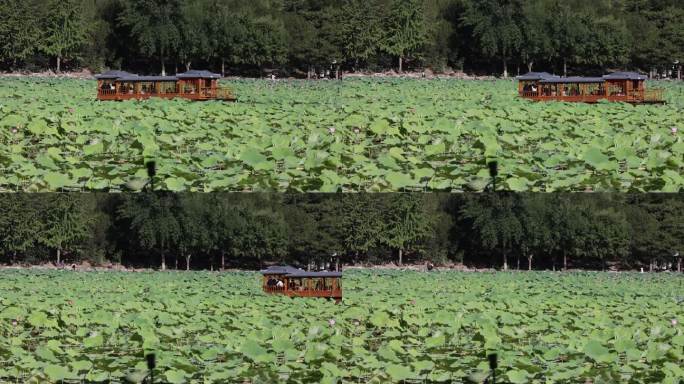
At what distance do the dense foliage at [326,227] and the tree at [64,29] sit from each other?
4.60 m

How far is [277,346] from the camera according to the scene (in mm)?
12008

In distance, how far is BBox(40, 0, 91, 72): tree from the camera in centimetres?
2903

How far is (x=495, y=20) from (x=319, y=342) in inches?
572

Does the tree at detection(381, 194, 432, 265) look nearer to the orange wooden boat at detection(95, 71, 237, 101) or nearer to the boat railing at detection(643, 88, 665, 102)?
the orange wooden boat at detection(95, 71, 237, 101)

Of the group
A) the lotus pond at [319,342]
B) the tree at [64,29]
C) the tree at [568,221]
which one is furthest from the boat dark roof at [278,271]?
the tree at [64,29]

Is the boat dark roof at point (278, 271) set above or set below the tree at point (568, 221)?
below

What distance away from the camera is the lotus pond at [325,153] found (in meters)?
12.9

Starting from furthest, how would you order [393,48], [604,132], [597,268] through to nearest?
[597,268] → [393,48] → [604,132]

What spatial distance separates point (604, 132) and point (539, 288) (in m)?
6.52

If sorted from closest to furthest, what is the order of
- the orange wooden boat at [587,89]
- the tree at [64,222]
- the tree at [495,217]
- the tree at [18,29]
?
the tree at [495,217] < the tree at [64,222] < the orange wooden boat at [587,89] < the tree at [18,29]

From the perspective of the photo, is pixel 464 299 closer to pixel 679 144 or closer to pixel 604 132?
pixel 604 132

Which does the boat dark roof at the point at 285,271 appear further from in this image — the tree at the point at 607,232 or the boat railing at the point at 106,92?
the tree at the point at 607,232

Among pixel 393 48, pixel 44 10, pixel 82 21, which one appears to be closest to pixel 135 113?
A: pixel 393 48

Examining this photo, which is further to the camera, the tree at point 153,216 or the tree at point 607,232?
the tree at point 607,232
